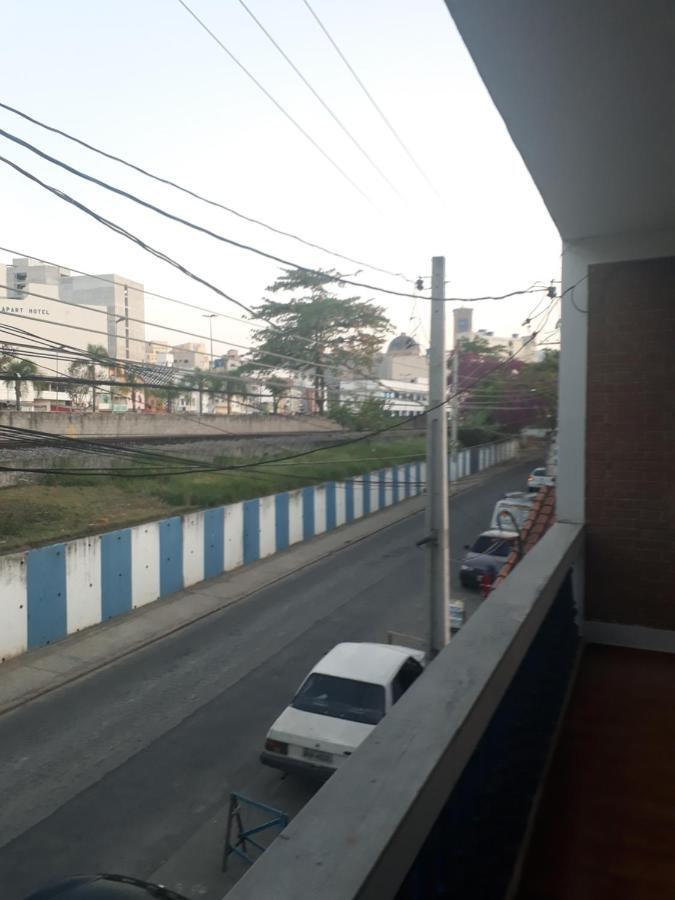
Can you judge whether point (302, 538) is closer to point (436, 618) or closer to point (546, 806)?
point (436, 618)

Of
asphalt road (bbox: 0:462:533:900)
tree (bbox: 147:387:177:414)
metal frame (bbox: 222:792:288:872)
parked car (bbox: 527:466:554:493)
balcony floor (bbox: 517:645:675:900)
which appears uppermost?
tree (bbox: 147:387:177:414)

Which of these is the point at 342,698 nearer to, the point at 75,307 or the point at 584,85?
the point at 75,307

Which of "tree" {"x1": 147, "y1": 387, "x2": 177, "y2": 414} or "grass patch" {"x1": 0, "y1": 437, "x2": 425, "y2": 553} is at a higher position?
"tree" {"x1": 147, "y1": 387, "x2": 177, "y2": 414}

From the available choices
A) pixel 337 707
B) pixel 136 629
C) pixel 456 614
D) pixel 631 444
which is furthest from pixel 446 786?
pixel 136 629

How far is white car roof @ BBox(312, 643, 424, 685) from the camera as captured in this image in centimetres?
851

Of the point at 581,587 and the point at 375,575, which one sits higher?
the point at 581,587

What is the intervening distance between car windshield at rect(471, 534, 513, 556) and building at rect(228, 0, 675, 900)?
38.9 ft

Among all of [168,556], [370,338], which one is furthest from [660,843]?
[370,338]

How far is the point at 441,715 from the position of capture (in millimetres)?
1556

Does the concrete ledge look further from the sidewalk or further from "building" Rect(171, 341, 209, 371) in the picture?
the sidewalk

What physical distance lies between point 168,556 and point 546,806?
1374cm

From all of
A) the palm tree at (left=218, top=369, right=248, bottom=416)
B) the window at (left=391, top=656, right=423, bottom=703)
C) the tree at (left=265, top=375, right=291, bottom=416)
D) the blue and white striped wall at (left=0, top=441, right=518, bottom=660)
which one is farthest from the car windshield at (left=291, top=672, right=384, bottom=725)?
the blue and white striped wall at (left=0, top=441, right=518, bottom=660)

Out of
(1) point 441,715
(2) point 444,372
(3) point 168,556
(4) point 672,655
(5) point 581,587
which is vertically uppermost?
(2) point 444,372

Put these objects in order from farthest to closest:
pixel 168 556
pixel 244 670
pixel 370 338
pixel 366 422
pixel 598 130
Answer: pixel 366 422 → pixel 370 338 → pixel 168 556 → pixel 244 670 → pixel 598 130
